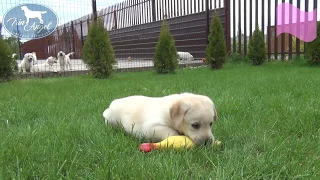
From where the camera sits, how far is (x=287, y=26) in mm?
9055

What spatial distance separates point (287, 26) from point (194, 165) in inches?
337

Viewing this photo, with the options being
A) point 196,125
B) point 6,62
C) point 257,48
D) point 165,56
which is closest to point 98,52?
point 165,56

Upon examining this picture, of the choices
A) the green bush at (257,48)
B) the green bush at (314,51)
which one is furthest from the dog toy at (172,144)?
the green bush at (257,48)

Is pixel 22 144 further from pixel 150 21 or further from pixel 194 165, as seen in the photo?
pixel 150 21

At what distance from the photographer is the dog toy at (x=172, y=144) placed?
1.70 metres

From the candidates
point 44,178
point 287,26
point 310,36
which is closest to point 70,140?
point 44,178

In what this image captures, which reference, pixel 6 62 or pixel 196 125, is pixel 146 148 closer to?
pixel 196 125

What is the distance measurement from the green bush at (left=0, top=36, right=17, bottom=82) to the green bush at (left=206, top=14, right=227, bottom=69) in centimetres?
468

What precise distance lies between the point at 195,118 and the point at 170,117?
0.17 m

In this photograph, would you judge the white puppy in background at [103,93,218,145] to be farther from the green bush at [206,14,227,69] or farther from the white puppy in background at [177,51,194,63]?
the white puppy in background at [177,51,194,63]

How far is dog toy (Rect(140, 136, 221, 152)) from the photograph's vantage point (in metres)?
1.70

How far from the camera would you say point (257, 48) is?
8992 mm

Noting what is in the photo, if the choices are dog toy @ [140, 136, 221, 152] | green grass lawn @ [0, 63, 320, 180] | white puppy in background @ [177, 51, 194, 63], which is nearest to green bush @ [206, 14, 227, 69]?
white puppy in background @ [177, 51, 194, 63]

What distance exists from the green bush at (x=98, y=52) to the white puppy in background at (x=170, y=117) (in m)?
5.07
